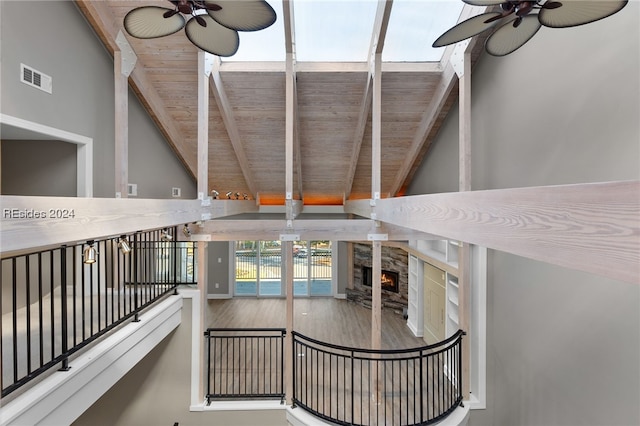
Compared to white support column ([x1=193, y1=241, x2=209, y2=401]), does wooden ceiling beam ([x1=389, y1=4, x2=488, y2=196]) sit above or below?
above

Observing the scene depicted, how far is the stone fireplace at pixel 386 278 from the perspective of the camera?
8336 millimetres

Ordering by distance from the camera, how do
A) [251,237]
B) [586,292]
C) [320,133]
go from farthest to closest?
[320,133], [251,237], [586,292]

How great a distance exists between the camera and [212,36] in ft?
6.71

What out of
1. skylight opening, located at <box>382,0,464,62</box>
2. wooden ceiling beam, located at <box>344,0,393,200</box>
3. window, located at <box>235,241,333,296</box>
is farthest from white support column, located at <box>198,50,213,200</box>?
window, located at <box>235,241,333,296</box>

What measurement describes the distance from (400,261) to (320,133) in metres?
4.45

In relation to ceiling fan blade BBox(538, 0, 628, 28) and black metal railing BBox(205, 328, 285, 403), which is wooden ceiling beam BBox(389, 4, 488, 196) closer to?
ceiling fan blade BBox(538, 0, 628, 28)

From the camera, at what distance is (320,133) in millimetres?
6082

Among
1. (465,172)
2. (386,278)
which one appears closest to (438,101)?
(465,172)

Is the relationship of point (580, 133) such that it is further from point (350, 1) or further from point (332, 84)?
point (332, 84)

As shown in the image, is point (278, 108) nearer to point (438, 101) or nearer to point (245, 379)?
point (438, 101)

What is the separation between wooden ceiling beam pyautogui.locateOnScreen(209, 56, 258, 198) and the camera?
4773mm

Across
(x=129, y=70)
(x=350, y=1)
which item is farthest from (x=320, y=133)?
(x=129, y=70)

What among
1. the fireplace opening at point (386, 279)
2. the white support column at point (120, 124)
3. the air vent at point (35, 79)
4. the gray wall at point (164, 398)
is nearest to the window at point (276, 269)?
the fireplace opening at point (386, 279)

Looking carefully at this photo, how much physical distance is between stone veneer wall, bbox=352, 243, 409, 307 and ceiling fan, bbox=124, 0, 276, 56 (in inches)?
288
